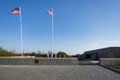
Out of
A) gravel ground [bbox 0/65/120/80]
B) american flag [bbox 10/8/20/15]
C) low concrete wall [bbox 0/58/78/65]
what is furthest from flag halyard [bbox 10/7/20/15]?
gravel ground [bbox 0/65/120/80]

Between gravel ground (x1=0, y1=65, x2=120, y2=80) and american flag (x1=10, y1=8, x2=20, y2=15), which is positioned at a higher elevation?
american flag (x1=10, y1=8, x2=20, y2=15)

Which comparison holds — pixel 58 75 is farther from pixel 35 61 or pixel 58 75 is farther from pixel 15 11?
pixel 15 11

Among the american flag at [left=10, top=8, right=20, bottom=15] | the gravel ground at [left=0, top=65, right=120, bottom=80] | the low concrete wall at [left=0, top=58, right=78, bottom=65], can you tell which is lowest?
the gravel ground at [left=0, top=65, right=120, bottom=80]

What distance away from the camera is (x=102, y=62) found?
30500 millimetres

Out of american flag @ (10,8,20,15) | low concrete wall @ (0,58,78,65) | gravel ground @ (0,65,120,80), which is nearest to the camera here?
gravel ground @ (0,65,120,80)

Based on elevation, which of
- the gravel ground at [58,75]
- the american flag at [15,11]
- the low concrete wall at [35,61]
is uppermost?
the american flag at [15,11]

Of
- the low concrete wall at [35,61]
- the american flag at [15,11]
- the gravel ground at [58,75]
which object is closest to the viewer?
the gravel ground at [58,75]

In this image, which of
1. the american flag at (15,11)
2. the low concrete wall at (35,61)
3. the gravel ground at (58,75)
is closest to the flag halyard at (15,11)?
the american flag at (15,11)

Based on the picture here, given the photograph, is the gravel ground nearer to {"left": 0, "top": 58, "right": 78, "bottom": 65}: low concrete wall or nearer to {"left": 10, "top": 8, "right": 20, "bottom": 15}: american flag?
{"left": 0, "top": 58, "right": 78, "bottom": 65}: low concrete wall

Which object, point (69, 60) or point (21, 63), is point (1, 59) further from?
point (69, 60)

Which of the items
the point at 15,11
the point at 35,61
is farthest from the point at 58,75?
the point at 15,11

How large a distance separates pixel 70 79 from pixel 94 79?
4.89 feet

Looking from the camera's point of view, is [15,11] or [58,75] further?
[15,11]

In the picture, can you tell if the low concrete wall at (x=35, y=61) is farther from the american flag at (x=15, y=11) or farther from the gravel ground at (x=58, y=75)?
the gravel ground at (x=58, y=75)
